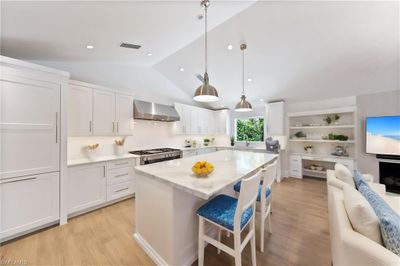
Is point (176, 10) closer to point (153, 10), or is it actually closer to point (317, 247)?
point (153, 10)

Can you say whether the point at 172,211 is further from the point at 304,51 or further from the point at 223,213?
the point at 304,51

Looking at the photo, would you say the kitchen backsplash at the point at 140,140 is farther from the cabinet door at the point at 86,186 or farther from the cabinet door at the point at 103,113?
the cabinet door at the point at 86,186

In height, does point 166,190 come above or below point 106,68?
below

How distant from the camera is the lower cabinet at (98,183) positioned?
103 inches

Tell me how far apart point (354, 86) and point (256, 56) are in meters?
2.63

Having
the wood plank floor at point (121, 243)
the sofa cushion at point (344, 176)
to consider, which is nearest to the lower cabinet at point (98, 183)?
the wood plank floor at point (121, 243)

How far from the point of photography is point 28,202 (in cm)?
216

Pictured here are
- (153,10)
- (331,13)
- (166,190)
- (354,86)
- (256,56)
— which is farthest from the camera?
(354,86)

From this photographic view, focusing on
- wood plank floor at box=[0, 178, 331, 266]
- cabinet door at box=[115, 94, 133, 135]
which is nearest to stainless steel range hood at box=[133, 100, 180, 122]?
cabinet door at box=[115, 94, 133, 135]

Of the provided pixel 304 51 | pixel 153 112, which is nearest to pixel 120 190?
pixel 153 112

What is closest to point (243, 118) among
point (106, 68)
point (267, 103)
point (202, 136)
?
point (267, 103)

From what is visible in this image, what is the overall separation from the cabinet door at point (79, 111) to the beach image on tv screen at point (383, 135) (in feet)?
20.2

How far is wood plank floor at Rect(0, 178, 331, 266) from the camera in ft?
5.81

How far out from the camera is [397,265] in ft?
2.90
